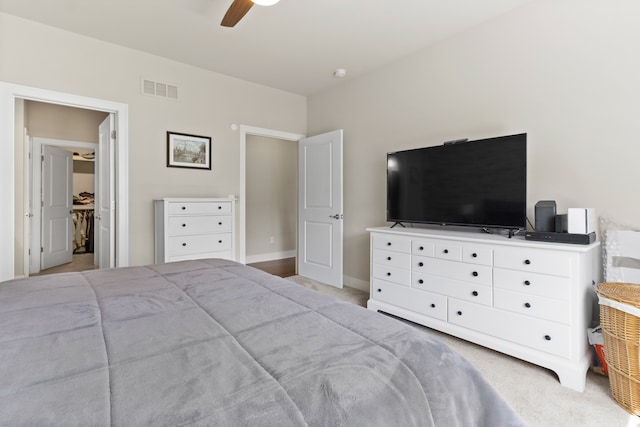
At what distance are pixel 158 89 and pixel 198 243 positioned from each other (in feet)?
5.83

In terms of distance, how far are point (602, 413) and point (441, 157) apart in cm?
198

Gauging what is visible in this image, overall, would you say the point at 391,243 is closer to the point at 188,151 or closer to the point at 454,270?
the point at 454,270

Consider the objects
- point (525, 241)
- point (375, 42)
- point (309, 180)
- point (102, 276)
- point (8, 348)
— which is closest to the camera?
point (8, 348)

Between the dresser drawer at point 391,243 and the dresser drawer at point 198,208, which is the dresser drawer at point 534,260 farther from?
the dresser drawer at point 198,208

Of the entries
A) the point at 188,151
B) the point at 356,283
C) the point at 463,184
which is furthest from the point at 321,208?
the point at 463,184

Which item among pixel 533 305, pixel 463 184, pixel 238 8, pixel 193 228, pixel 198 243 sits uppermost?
pixel 238 8

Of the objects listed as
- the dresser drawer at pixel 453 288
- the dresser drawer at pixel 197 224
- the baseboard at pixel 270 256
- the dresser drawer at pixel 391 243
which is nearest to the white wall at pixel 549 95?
the dresser drawer at pixel 453 288

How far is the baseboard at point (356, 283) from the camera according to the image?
3854mm

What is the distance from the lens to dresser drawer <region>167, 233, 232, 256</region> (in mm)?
3229

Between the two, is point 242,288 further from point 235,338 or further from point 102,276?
point 102,276

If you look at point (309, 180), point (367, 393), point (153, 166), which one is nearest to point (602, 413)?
point (367, 393)

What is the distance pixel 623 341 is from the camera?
169cm

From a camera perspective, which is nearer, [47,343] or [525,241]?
Result: [47,343]

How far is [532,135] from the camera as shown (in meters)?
2.49
